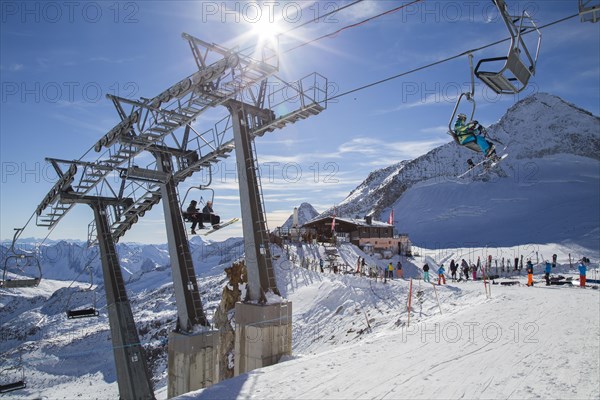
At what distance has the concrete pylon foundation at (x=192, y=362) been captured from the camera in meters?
12.7

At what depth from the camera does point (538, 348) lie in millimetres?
9359

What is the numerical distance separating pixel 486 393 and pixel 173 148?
1250 centimetres

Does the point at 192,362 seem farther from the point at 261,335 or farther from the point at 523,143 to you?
the point at 523,143

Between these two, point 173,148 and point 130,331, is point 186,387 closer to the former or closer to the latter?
point 130,331

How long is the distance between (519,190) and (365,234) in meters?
65.5

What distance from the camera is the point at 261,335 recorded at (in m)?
10.4

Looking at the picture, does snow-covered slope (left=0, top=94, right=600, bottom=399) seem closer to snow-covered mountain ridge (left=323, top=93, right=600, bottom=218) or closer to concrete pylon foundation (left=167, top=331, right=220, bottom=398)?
concrete pylon foundation (left=167, top=331, right=220, bottom=398)

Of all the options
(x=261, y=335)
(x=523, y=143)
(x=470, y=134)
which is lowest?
(x=261, y=335)

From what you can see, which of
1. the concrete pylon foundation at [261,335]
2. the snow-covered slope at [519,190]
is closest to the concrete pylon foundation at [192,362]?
the concrete pylon foundation at [261,335]

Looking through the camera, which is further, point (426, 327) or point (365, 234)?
point (365, 234)

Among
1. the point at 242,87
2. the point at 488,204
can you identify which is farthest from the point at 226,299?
the point at 488,204

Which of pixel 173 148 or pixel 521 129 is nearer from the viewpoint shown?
pixel 173 148

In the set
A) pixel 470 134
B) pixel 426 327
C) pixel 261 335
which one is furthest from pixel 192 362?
pixel 470 134

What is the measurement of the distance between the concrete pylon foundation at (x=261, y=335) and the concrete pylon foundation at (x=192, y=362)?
2.15 m
